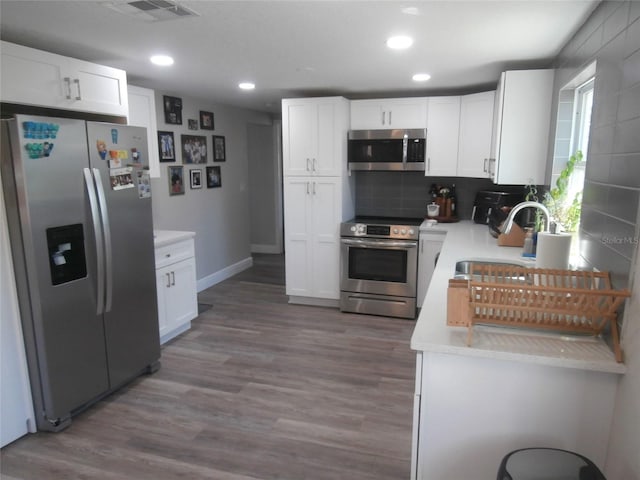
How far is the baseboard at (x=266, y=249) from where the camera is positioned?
276 inches

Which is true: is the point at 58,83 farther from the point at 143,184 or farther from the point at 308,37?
the point at 308,37

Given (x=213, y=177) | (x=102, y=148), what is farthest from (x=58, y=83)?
(x=213, y=177)

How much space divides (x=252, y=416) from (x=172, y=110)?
10.8 ft

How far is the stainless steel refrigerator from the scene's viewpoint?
2219mm

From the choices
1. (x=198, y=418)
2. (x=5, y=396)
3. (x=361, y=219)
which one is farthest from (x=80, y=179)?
(x=361, y=219)

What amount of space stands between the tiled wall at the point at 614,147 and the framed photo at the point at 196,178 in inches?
157

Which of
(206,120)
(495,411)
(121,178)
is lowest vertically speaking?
(495,411)

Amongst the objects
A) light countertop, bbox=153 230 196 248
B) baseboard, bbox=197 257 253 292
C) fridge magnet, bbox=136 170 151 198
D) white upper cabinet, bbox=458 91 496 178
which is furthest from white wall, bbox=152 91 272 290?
white upper cabinet, bbox=458 91 496 178

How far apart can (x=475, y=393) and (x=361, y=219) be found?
126 inches

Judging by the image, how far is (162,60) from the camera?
2938 millimetres

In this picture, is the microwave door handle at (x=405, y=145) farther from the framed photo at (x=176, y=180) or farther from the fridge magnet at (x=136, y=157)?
the fridge magnet at (x=136, y=157)

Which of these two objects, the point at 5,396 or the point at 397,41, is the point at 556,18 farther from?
the point at 5,396

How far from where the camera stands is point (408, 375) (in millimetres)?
3090

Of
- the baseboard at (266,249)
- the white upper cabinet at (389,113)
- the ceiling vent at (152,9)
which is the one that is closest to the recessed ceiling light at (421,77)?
the white upper cabinet at (389,113)
